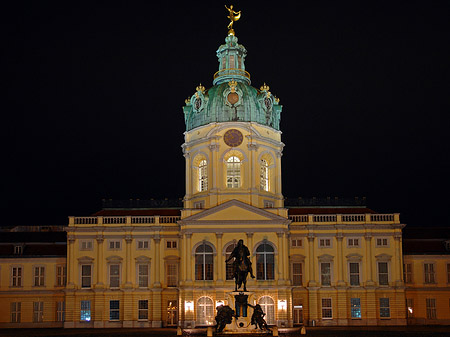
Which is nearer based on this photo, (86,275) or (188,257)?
(188,257)

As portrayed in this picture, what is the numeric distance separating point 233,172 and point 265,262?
9.57 m

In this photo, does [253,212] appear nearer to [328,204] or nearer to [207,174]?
[207,174]

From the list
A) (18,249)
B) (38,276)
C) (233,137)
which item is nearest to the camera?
(233,137)

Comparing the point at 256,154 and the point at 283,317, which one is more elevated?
the point at 256,154

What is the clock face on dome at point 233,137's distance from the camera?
2876 inches

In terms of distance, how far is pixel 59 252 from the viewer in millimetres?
76688

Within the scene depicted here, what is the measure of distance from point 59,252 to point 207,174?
16.9 meters

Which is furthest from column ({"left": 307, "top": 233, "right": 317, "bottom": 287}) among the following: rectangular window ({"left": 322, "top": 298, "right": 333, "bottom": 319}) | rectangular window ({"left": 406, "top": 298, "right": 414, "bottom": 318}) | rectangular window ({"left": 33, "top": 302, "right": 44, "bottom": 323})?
rectangular window ({"left": 33, "top": 302, "right": 44, "bottom": 323})

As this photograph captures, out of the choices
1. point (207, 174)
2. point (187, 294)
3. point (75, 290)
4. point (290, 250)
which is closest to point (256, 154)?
point (207, 174)

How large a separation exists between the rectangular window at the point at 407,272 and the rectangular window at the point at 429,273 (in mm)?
1405

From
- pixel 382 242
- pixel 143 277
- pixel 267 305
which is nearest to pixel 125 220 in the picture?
pixel 143 277

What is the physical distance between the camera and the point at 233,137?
73125mm

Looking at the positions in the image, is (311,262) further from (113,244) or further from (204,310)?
(113,244)

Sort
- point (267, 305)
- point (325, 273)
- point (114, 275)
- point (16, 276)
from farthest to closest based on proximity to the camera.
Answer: point (16, 276), point (114, 275), point (325, 273), point (267, 305)
